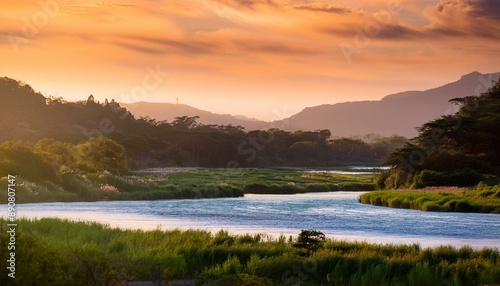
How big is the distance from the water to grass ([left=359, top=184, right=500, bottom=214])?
223cm

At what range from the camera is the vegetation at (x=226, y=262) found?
1606cm

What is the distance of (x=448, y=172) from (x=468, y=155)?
13.1ft

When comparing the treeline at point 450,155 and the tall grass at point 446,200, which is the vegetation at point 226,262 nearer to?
the tall grass at point 446,200

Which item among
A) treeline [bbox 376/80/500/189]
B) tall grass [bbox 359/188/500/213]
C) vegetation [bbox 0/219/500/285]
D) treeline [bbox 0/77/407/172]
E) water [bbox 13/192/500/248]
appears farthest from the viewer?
treeline [bbox 0/77/407/172]

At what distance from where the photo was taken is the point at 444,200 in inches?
2274

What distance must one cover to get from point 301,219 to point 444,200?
560 inches

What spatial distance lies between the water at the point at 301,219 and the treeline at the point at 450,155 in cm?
1085

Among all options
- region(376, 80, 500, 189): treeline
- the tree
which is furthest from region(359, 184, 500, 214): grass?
the tree

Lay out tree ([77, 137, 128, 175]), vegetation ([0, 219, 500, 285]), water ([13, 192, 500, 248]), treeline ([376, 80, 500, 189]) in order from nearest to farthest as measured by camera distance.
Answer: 1. vegetation ([0, 219, 500, 285])
2. water ([13, 192, 500, 248])
3. treeline ([376, 80, 500, 189])
4. tree ([77, 137, 128, 175])

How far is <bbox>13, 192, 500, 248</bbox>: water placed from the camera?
38.2 metres

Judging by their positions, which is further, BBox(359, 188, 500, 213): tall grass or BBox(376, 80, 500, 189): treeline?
BBox(376, 80, 500, 189): treeline

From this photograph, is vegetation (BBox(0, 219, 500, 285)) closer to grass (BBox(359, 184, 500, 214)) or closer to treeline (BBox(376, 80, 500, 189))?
grass (BBox(359, 184, 500, 214))

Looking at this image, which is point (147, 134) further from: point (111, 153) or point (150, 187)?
point (150, 187)

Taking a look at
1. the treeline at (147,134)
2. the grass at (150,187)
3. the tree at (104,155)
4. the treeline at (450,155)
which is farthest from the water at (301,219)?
the treeline at (147,134)
